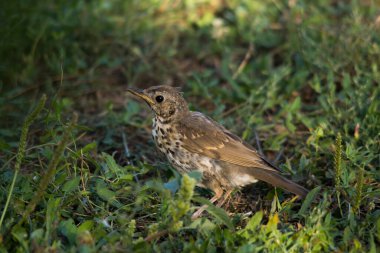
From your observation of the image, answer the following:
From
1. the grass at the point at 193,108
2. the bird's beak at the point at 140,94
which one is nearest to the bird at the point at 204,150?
the bird's beak at the point at 140,94

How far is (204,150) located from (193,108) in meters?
1.00

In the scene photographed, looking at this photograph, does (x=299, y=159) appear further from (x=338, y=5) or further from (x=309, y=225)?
(x=338, y=5)

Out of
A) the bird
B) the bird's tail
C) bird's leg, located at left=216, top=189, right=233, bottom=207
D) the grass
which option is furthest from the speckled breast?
the bird's tail

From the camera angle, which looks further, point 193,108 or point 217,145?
point 193,108

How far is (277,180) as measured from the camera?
4.64 meters

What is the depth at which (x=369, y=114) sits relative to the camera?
5.41 metres

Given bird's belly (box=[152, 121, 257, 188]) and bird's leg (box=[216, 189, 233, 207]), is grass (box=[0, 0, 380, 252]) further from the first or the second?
bird's belly (box=[152, 121, 257, 188])

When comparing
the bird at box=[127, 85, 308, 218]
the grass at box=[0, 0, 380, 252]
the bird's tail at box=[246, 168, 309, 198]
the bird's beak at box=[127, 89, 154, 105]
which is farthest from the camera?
the bird's beak at box=[127, 89, 154, 105]

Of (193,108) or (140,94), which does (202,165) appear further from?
(193,108)

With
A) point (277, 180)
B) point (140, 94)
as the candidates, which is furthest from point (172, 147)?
point (277, 180)

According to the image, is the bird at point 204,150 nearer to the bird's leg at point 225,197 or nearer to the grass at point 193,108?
the bird's leg at point 225,197

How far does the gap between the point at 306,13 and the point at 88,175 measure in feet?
14.0

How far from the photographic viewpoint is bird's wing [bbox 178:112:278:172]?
4.88 metres

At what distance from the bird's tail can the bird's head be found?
878 mm
